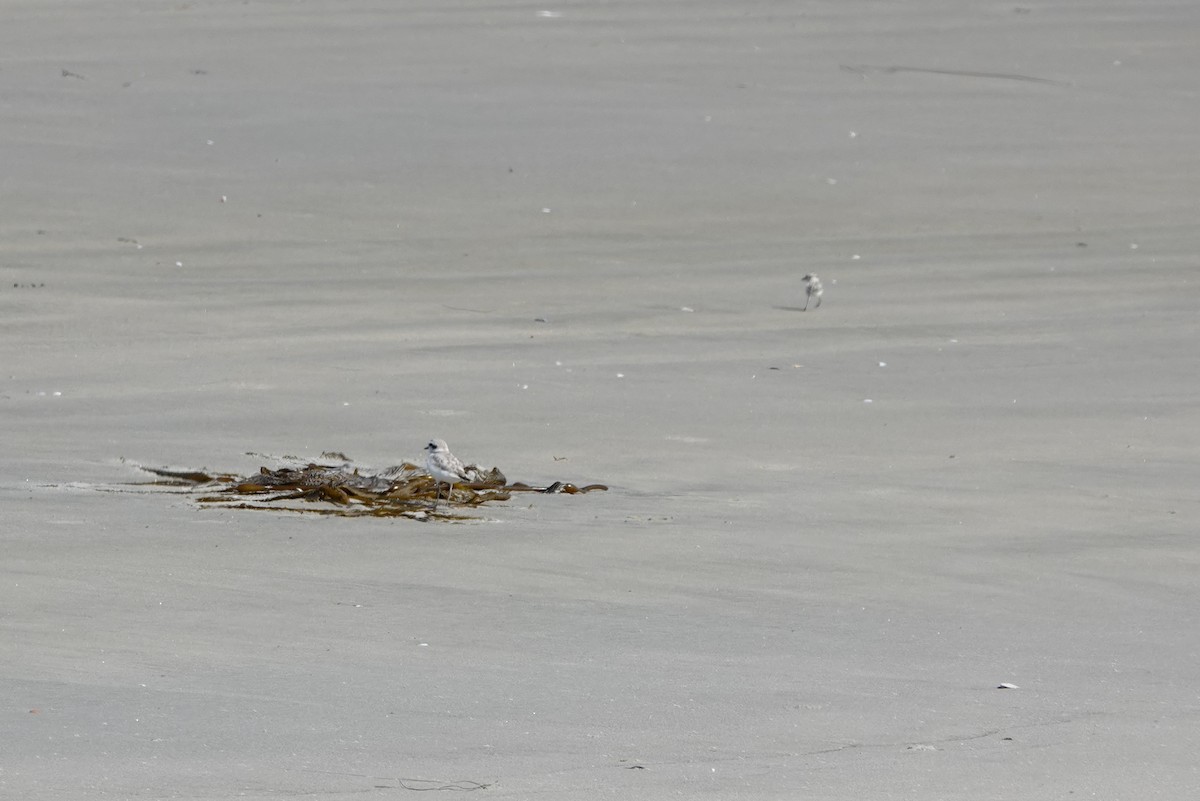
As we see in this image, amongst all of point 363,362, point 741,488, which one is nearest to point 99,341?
point 363,362

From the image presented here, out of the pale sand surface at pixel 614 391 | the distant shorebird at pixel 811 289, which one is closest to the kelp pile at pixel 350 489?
the pale sand surface at pixel 614 391

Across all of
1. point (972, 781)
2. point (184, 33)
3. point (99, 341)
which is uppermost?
point (184, 33)

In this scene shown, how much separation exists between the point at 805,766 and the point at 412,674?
3.70 ft

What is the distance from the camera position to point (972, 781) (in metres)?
4.41

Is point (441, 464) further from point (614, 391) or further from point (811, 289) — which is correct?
point (811, 289)

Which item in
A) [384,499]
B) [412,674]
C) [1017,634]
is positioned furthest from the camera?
[384,499]

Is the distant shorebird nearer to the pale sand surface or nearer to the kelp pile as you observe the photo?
the pale sand surface

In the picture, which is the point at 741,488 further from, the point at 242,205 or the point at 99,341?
the point at 242,205

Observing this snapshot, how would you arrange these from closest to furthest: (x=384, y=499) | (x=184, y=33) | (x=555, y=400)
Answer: (x=384, y=499), (x=555, y=400), (x=184, y=33)

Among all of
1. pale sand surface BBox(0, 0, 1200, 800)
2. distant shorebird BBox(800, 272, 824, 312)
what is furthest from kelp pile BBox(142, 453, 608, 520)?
distant shorebird BBox(800, 272, 824, 312)

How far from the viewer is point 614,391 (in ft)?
29.0

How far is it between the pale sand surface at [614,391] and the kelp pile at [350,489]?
13 centimetres

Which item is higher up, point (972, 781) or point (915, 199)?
point (915, 199)

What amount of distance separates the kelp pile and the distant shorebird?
3.73 m
